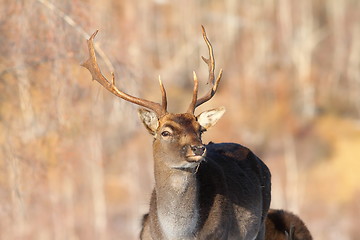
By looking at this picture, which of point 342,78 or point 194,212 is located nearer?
point 194,212

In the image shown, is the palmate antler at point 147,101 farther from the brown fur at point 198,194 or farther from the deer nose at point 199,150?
the deer nose at point 199,150

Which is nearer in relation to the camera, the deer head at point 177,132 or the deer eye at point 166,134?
the deer head at point 177,132

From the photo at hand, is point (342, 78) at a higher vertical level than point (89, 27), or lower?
lower

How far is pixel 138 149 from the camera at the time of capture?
36906mm

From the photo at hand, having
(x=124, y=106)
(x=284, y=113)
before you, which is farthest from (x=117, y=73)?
(x=284, y=113)

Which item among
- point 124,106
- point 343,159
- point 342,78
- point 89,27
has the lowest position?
point 343,159

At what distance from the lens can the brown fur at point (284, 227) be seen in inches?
385

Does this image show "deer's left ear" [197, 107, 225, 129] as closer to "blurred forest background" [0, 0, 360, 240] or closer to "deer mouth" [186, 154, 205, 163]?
"deer mouth" [186, 154, 205, 163]

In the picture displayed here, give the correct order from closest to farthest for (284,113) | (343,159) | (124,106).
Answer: (124,106)
(343,159)
(284,113)

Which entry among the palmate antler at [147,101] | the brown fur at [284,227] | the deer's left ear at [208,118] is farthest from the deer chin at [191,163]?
the brown fur at [284,227]

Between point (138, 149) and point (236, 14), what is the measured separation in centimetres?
1183

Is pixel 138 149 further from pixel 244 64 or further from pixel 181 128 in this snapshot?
pixel 181 128

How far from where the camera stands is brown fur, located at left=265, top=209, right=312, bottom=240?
32.1 feet

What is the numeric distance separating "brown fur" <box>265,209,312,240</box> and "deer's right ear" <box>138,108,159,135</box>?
9.52ft
